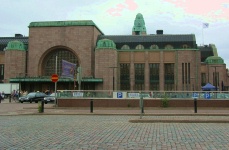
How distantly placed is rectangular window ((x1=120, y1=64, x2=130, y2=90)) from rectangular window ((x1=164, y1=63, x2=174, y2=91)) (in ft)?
28.8

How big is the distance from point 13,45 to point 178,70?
128 feet

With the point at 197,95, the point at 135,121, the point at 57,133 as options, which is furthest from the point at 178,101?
the point at 57,133

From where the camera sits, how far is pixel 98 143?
9734mm

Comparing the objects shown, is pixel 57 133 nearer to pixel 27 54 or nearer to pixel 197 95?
pixel 197 95

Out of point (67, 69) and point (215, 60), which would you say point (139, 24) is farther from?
point (67, 69)

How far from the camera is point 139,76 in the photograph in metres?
79.7

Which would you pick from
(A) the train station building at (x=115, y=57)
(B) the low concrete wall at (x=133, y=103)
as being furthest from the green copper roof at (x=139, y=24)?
(B) the low concrete wall at (x=133, y=103)

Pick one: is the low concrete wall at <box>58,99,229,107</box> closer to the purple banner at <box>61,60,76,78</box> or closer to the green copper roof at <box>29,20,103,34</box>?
the purple banner at <box>61,60,76,78</box>

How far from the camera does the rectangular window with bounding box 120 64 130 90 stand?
8000 centimetres

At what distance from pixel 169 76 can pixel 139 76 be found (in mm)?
7052

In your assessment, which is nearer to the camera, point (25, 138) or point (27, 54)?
point (25, 138)

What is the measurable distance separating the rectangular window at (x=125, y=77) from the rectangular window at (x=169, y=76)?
346 inches

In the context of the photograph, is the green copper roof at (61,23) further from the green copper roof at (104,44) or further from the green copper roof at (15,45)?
the green copper roof at (104,44)

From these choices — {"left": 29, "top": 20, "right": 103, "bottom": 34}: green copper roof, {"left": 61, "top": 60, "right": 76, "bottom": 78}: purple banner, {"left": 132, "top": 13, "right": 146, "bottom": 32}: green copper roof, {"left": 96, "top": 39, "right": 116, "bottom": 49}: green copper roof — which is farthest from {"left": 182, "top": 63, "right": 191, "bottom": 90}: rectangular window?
{"left": 132, "top": 13, "right": 146, "bottom": 32}: green copper roof
